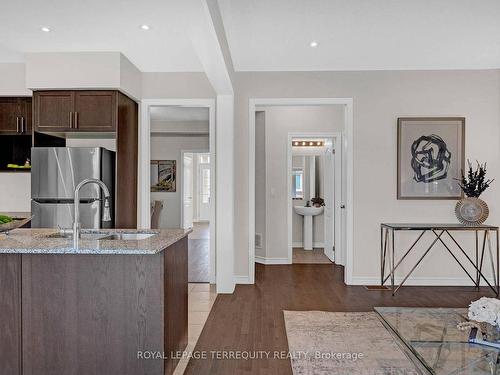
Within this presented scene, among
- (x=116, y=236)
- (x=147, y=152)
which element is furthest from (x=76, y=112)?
(x=116, y=236)

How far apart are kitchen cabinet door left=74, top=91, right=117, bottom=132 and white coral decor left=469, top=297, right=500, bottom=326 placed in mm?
3660

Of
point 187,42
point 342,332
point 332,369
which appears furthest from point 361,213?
point 187,42

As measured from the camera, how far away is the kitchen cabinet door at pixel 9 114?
4395mm

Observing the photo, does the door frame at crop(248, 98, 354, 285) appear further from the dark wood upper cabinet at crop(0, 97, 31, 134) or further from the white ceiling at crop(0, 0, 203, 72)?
the dark wood upper cabinet at crop(0, 97, 31, 134)

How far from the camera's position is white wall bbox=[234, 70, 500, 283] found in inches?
178

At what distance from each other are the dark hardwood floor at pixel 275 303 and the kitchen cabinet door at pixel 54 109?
2.59 meters

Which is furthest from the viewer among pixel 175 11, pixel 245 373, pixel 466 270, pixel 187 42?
pixel 466 270

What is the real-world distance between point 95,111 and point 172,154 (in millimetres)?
5339

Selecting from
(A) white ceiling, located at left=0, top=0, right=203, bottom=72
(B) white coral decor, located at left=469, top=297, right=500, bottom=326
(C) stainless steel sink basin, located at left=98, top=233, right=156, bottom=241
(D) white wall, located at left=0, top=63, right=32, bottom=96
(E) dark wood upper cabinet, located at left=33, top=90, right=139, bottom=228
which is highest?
(A) white ceiling, located at left=0, top=0, right=203, bottom=72

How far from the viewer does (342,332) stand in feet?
10.0

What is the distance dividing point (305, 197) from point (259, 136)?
1.98 meters

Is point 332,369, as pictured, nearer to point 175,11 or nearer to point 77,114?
point 175,11

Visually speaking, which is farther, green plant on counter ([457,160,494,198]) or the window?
the window

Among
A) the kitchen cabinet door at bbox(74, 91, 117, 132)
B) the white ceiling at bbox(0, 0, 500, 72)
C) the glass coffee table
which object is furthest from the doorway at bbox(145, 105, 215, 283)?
the glass coffee table
